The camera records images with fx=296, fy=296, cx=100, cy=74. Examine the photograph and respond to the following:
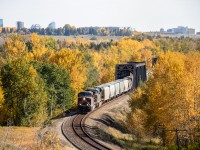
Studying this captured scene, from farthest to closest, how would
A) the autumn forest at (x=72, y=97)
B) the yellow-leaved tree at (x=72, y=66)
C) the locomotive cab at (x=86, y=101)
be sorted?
1. the yellow-leaved tree at (x=72, y=66)
2. the locomotive cab at (x=86, y=101)
3. the autumn forest at (x=72, y=97)

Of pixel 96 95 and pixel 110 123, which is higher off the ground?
pixel 96 95

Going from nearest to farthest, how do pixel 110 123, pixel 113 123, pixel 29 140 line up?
pixel 29 140, pixel 110 123, pixel 113 123

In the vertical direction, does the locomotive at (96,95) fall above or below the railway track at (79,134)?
above

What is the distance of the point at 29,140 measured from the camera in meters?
33.0

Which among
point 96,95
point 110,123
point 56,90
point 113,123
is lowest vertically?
point 113,123

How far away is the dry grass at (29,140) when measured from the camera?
1163 inches

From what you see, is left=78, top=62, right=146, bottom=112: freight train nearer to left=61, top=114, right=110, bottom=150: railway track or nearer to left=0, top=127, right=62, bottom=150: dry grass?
left=61, top=114, right=110, bottom=150: railway track

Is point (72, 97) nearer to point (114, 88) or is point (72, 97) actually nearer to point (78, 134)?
point (114, 88)

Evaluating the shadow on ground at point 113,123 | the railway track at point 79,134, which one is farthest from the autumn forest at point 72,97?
the railway track at point 79,134

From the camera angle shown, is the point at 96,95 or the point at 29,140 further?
the point at 96,95

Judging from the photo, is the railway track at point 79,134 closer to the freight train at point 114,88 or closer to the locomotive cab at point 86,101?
the locomotive cab at point 86,101

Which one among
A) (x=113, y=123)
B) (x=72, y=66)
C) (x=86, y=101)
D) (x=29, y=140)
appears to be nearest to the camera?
(x=29, y=140)

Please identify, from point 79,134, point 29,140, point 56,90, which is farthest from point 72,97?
point 29,140

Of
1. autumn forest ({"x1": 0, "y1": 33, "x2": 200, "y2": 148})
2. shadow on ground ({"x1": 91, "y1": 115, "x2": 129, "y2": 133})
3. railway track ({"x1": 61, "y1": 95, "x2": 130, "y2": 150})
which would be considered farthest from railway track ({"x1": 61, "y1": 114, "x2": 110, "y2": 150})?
autumn forest ({"x1": 0, "y1": 33, "x2": 200, "y2": 148})
